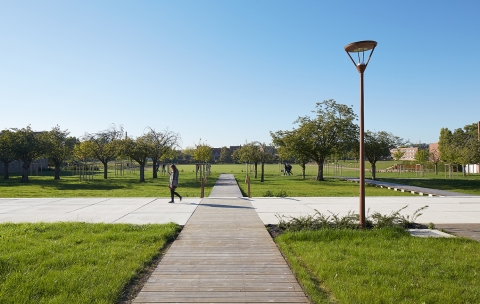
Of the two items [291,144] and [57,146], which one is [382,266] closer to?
[291,144]

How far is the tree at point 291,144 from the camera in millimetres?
29797

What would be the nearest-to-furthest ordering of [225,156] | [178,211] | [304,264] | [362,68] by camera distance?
[304,264] < [362,68] < [178,211] < [225,156]

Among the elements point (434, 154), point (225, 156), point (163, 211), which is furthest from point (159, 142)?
point (225, 156)

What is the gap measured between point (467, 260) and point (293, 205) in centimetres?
713

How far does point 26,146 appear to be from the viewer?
27031 millimetres

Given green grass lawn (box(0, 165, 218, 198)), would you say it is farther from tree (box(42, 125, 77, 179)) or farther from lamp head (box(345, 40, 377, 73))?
lamp head (box(345, 40, 377, 73))

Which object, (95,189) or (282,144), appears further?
(282,144)

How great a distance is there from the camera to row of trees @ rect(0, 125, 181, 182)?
27.3m

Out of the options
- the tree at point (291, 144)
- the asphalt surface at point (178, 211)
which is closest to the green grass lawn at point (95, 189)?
the asphalt surface at point (178, 211)

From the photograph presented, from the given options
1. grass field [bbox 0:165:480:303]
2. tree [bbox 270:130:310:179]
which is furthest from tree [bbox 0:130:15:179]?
grass field [bbox 0:165:480:303]

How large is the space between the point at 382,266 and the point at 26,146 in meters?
28.6

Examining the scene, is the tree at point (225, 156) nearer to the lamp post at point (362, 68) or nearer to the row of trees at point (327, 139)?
the row of trees at point (327, 139)

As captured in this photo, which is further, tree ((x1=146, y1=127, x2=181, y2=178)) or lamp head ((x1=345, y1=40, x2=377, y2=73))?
tree ((x1=146, y1=127, x2=181, y2=178))

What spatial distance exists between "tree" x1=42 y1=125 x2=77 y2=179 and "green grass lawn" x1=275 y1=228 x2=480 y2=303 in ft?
91.8
